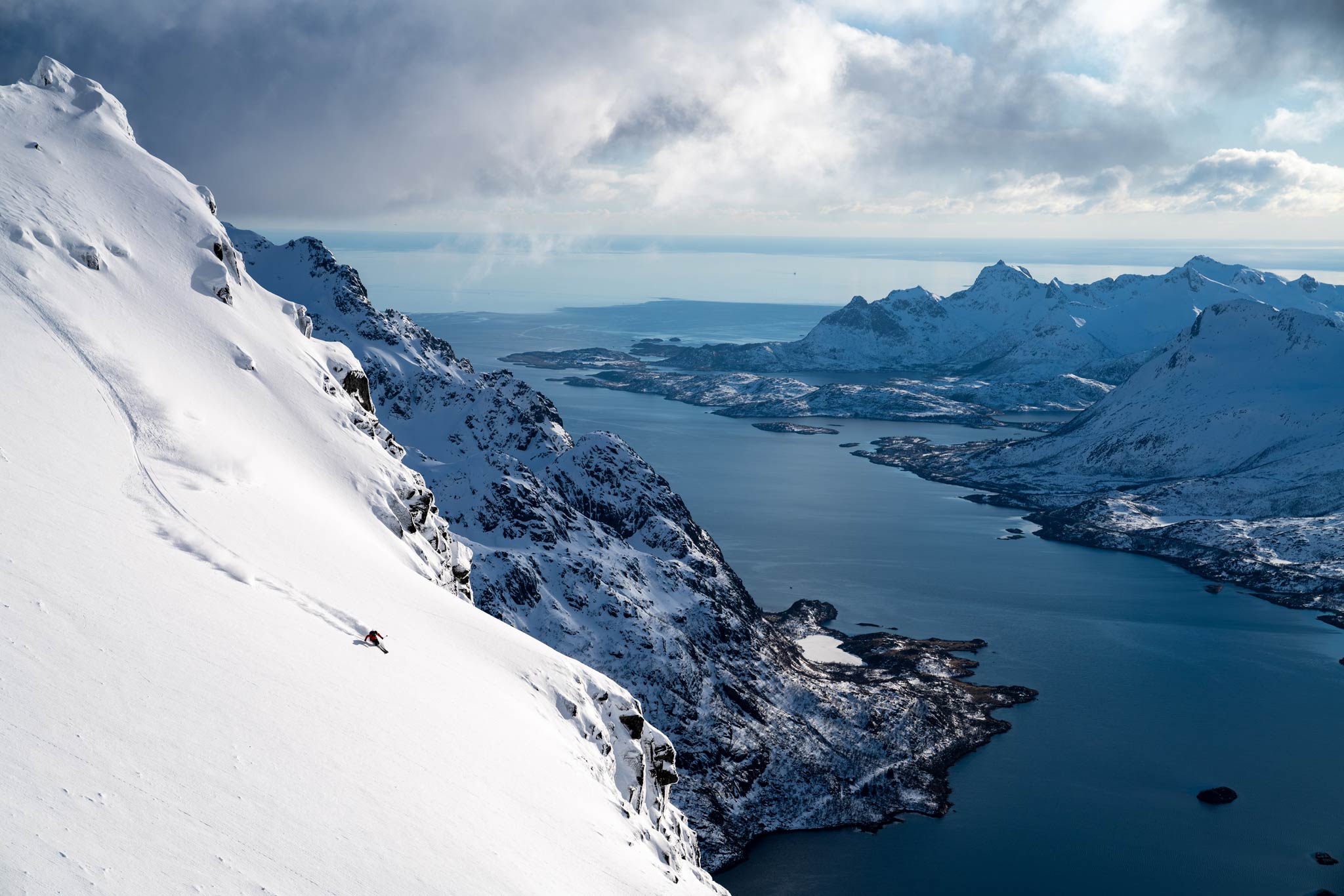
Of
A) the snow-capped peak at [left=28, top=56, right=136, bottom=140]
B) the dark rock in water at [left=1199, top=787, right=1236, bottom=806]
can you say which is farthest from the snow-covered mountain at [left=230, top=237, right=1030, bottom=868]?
the snow-capped peak at [left=28, top=56, right=136, bottom=140]

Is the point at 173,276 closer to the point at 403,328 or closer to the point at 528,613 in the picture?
the point at 528,613

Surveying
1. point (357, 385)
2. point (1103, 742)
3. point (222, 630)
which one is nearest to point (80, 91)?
point (357, 385)

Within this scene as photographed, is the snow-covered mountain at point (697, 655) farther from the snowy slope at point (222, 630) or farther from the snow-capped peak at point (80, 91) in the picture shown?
the snow-capped peak at point (80, 91)

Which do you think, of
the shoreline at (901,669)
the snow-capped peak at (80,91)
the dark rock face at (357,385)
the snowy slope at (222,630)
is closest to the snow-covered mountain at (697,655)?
the shoreline at (901,669)

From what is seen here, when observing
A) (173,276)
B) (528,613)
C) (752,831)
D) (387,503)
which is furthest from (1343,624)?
(173,276)

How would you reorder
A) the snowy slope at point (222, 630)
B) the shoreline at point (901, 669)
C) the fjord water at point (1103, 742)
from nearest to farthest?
1. the snowy slope at point (222, 630)
2. the fjord water at point (1103, 742)
3. the shoreline at point (901, 669)

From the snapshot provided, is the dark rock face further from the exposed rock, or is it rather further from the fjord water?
the fjord water
